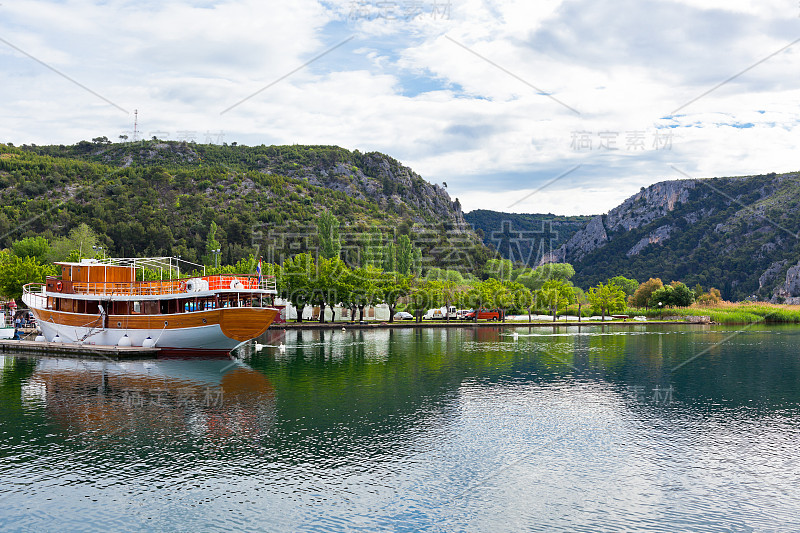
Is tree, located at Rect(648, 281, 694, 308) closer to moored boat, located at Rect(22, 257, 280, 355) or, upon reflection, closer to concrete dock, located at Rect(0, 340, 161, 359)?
moored boat, located at Rect(22, 257, 280, 355)

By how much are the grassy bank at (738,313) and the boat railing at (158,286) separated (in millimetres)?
105903

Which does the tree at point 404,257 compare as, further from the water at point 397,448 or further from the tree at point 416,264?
the water at point 397,448

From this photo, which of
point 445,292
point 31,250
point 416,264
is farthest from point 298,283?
point 416,264

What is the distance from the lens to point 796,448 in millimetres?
29656

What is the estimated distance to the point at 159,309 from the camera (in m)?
62.8

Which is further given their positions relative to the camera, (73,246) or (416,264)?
(416,264)

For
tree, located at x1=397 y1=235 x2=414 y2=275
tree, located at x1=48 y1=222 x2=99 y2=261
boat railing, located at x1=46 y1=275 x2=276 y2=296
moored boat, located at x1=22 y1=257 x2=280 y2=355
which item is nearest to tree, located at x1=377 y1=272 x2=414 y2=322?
moored boat, located at x1=22 y1=257 x2=280 y2=355

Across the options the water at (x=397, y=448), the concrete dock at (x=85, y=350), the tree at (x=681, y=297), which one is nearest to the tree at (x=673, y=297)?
the tree at (x=681, y=297)

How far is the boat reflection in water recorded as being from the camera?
32.7 meters

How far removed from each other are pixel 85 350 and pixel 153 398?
25863 mm

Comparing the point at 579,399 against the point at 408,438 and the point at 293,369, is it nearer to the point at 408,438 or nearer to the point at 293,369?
the point at 408,438

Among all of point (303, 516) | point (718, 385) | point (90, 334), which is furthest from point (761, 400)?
point (90, 334)

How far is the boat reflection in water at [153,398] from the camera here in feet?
107

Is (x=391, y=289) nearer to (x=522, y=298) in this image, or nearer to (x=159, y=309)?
(x=522, y=298)
